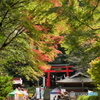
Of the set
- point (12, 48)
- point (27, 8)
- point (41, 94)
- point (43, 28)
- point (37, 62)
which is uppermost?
point (27, 8)

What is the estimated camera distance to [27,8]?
7250 millimetres

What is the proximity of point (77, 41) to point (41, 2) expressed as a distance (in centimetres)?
183

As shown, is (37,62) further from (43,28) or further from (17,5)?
(17,5)

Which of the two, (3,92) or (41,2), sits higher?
(41,2)

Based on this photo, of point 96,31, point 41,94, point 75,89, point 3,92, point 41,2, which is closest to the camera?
point 96,31

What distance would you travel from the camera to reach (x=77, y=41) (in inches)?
256

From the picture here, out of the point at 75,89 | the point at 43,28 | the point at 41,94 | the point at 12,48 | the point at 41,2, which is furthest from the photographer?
the point at 41,94

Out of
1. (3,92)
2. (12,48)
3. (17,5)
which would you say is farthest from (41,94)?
(17,5)

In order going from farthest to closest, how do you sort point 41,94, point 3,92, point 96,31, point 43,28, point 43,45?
1. point 41,94
2. point 3,92
3. point 43,45
4. point 43,28
5. point 96,31

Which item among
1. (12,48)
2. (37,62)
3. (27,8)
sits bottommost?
(37,62)

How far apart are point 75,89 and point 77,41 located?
1421 centimetres

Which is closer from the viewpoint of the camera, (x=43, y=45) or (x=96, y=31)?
(x=96, y=31)

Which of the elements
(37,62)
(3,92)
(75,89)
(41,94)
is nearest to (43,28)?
(37,62)

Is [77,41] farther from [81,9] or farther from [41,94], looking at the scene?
[41,94]
